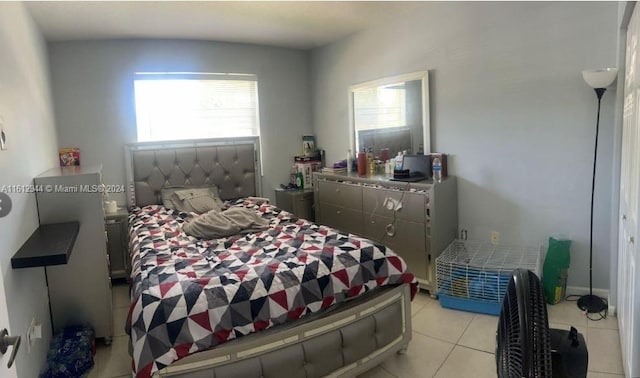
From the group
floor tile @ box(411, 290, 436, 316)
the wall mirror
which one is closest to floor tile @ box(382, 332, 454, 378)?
floor tile @ box(411, 290, 436, 316)

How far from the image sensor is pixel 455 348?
8.28 ft

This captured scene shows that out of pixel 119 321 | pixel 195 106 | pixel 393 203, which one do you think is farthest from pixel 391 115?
pixel 119 321

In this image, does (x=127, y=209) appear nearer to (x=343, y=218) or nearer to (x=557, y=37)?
(x=343, y=218)

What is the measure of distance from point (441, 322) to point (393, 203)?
3.48 ft

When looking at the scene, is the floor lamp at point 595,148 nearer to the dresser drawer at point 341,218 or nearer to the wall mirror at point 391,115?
the wall mirror at point 391,115

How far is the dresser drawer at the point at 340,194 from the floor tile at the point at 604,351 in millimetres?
2040

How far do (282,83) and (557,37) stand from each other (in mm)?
2953

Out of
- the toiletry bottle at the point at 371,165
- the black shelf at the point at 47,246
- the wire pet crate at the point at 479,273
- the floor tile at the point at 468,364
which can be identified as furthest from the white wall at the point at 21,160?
the toiletry bottle at the point at 371,165

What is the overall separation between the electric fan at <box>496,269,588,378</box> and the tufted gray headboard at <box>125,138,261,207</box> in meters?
3.66

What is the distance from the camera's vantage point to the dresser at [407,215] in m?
3.22

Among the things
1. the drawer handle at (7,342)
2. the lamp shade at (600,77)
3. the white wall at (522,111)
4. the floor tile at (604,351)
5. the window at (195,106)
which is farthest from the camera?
the window at (195,106)

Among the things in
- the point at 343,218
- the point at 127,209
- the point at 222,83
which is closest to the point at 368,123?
the point at 343,218

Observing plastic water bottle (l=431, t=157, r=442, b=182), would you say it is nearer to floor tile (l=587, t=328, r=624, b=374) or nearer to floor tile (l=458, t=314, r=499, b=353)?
floor tile (l=458, t=314, r=499, b=353)

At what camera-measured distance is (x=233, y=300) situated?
1.89 meters
